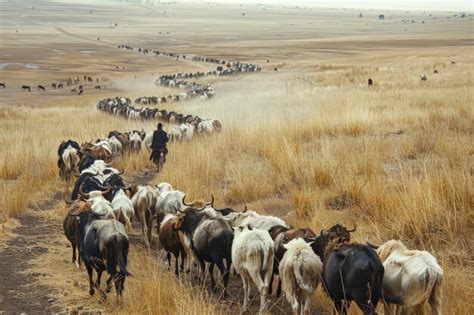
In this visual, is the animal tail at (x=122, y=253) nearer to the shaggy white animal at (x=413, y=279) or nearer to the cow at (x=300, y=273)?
Result: the cow at (x=300, y=273)

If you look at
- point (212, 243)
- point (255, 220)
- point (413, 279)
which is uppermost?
point (413, 279)

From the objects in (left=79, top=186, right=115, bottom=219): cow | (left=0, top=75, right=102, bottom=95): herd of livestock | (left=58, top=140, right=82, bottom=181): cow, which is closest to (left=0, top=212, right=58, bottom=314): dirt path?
(left=79, top=186, right=115, bottom=219): cow

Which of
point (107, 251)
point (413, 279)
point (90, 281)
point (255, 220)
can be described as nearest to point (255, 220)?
point (255, 220)

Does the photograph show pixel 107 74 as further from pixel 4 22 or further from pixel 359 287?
pixel 4 22

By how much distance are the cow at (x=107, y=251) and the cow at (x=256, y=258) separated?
148 centimetres

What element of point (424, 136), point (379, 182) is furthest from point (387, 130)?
point (379, 182)

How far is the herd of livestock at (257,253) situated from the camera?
5.47m

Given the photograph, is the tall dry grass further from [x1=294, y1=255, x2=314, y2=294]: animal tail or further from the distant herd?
[x1=294, y1=255, x2=314, y2=294]: animal tail

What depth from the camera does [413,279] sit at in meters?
5.23

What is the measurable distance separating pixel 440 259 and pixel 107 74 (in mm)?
57382

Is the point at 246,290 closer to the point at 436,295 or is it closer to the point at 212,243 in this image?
the point at 212,243

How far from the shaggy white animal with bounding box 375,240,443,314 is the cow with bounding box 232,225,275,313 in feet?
4.86

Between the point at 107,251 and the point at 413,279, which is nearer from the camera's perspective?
the point at 413,279

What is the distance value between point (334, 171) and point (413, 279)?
556cm
